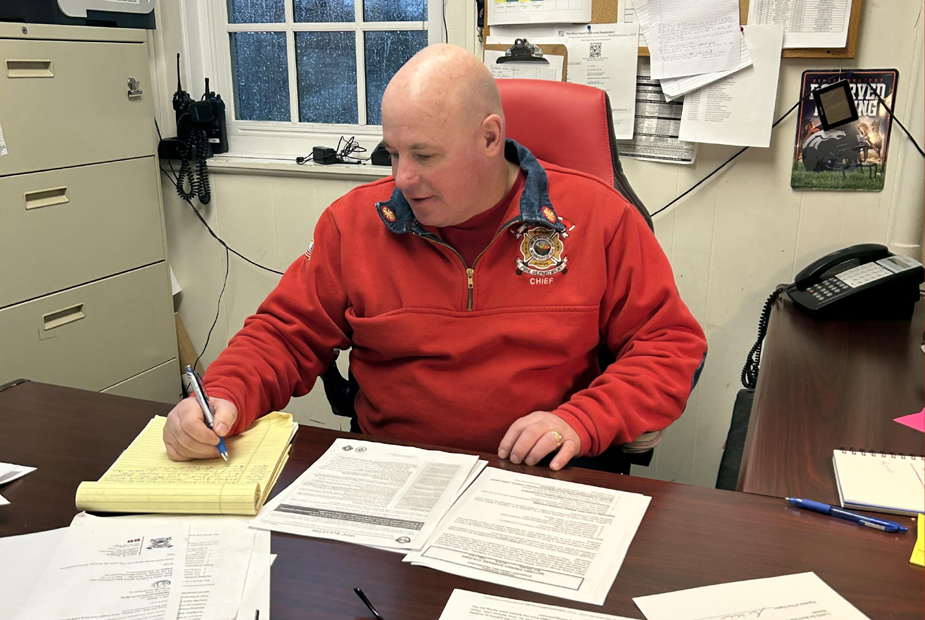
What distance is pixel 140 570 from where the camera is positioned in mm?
810

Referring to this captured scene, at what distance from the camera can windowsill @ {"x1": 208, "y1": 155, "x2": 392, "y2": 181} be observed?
2.32 m

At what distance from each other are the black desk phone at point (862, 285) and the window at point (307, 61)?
1336 mm

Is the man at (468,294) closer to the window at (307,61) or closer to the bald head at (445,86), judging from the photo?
the bald head at (445,86)

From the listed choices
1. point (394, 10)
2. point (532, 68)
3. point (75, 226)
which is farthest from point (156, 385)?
point (532, 68)

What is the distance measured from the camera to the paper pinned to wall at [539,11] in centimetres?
200

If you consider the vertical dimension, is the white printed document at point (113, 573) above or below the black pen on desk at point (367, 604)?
below

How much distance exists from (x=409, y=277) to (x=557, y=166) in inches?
14.0

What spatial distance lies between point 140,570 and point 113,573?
27mm

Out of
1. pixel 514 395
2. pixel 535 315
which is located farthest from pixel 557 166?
pixel 514 395

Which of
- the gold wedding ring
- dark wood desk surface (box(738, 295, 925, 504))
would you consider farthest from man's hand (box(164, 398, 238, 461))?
dark wood desk surface (box(738, 295, 925, 504))

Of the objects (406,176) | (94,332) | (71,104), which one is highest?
(71,104)

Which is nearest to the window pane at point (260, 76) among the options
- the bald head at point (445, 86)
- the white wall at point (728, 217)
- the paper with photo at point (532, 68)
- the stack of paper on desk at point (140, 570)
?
the white wall at point (728, 217)

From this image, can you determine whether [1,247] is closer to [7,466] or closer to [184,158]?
[184,158]

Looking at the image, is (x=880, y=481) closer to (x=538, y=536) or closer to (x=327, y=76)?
(x=538, y=536)
